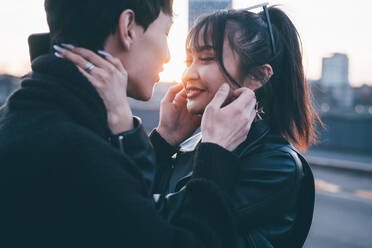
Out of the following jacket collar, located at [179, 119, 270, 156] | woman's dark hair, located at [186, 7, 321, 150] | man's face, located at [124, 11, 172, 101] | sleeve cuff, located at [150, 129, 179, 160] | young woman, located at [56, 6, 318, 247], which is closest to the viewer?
man's face, located at [124, 11, 172, 101]

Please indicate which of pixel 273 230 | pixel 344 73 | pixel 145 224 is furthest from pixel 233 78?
pixel 344 73

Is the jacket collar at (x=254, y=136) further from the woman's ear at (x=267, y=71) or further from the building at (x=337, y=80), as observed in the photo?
the building at (x=337, y=80)

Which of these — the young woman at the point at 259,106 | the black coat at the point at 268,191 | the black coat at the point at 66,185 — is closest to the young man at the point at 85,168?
the black coat at the point at 66,185

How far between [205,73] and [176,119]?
1.24 feet

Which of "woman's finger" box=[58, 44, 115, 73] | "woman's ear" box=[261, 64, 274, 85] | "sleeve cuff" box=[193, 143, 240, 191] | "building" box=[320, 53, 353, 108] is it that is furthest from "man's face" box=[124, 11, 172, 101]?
"building" box=[320, 53, 353, 108]

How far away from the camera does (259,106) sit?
1950 millimetres

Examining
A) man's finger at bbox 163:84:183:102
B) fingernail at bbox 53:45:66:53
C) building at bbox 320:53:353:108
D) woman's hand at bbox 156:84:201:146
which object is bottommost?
building at bbox 320:53:353:108

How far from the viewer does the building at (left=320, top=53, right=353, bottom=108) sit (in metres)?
23.0

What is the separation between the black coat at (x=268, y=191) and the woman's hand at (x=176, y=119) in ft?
1.08

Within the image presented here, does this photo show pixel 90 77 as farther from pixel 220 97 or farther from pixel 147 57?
pixel 220 97

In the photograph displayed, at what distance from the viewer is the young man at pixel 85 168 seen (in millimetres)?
899

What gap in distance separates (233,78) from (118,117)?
2.76 ft

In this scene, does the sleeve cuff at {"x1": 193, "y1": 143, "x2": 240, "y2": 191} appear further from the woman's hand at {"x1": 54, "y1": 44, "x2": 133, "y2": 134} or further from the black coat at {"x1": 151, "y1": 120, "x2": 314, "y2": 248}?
the woman's hand at {"x1": 54, "y1": 44, "x2": 133, "y2": 134}

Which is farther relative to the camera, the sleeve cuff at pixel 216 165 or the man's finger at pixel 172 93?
the man's finger at pixel 172 93
